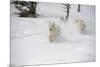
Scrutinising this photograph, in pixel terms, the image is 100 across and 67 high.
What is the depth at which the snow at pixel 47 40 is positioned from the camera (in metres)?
1.84

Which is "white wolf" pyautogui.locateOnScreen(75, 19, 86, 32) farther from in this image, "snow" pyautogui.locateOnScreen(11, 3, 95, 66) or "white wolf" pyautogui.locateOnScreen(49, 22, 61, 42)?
"white wolf" pyautogui.locateOnScreen(49, 22, 61, 42)

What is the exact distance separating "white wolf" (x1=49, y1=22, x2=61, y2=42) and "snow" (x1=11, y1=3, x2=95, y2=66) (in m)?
0.04

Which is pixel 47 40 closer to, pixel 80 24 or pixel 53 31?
pixel 53 31

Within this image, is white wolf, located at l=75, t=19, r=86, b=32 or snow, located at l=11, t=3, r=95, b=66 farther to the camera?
→ white wolf, located at l=75, t=19, r=86, b=32

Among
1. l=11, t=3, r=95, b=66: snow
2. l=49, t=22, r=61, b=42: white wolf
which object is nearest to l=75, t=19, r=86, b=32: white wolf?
l=11, t=3, r=95, b=66: snow

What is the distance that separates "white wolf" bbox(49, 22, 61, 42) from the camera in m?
1.95

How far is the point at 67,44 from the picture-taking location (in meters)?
2.01

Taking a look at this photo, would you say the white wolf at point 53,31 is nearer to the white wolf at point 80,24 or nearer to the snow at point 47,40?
the snow at point 47,40

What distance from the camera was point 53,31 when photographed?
6.44 ft

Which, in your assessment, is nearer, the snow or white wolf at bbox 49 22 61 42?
the snow

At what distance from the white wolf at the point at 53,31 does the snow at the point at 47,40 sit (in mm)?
37
